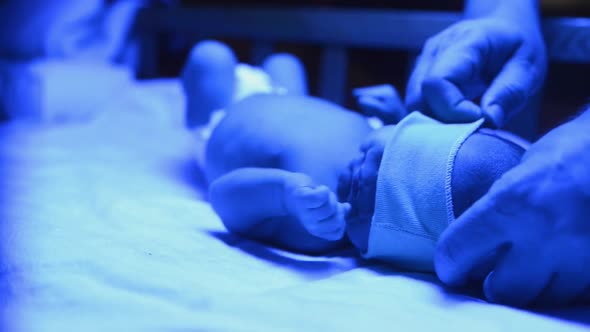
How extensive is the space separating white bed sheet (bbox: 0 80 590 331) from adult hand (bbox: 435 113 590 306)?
3cm

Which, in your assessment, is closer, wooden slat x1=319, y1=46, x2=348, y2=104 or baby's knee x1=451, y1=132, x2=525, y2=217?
baby's knee x1=451, y1=132, x2=525, y2=217

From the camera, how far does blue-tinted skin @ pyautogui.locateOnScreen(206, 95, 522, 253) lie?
687 mm

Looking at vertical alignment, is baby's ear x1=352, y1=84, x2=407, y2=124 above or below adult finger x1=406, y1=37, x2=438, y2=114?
below

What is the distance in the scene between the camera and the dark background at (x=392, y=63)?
3.93ft

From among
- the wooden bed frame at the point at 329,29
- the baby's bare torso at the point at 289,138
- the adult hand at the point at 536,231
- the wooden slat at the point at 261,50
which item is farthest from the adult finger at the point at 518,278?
the wooden slat at the point at 261,50

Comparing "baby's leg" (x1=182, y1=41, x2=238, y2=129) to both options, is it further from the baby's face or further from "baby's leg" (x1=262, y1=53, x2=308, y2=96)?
the baby's face

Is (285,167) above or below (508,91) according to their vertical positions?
below

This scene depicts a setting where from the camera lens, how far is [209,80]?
4.26 ft

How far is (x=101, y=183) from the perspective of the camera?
1087mm

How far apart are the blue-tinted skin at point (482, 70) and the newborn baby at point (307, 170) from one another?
49 mm

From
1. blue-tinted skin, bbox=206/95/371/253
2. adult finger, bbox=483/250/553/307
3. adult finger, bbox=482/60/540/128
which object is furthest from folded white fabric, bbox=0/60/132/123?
adult finger, bbox=483/250/553/307

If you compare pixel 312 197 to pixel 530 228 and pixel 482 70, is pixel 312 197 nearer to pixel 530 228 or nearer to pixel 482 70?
pixel 530 228

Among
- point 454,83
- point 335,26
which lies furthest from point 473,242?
point 335,26

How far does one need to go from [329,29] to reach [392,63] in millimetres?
230
